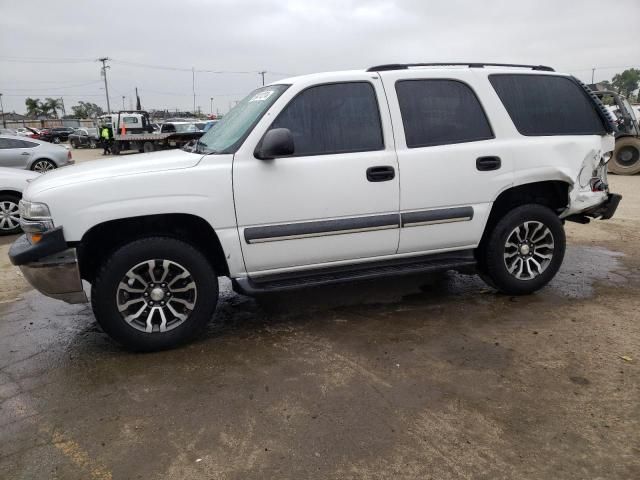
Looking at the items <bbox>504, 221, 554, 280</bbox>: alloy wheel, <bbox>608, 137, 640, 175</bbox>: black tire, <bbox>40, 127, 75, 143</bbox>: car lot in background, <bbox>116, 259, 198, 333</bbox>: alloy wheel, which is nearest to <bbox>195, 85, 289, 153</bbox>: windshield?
<bbox>116, 259, 198, 333</bbox>: alloy wheel

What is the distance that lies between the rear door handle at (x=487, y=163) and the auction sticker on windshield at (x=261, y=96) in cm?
174

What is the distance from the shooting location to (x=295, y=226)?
12.3 feet

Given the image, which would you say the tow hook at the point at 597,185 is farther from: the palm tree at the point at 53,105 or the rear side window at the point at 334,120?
the palm tree at the point at 53,105

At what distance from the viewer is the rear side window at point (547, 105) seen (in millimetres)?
4383

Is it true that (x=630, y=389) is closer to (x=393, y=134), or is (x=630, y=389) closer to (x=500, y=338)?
(x=500, y=338)

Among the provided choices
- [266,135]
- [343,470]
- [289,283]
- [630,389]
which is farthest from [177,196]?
[630,389]

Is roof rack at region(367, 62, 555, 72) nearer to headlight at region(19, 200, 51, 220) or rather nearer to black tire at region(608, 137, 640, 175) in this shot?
headlight at region(19, 200, 51, 220)

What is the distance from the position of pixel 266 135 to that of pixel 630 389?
277 cm

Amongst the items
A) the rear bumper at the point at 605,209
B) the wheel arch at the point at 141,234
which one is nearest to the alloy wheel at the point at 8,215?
the wheel arch at the point at 141,234

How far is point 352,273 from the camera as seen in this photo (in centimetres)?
402

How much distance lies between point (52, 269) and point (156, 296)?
0.68m

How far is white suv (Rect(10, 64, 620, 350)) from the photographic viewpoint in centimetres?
347

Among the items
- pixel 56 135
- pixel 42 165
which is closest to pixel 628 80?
pixel 56 135

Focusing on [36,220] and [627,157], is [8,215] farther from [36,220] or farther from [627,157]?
[627,157]
